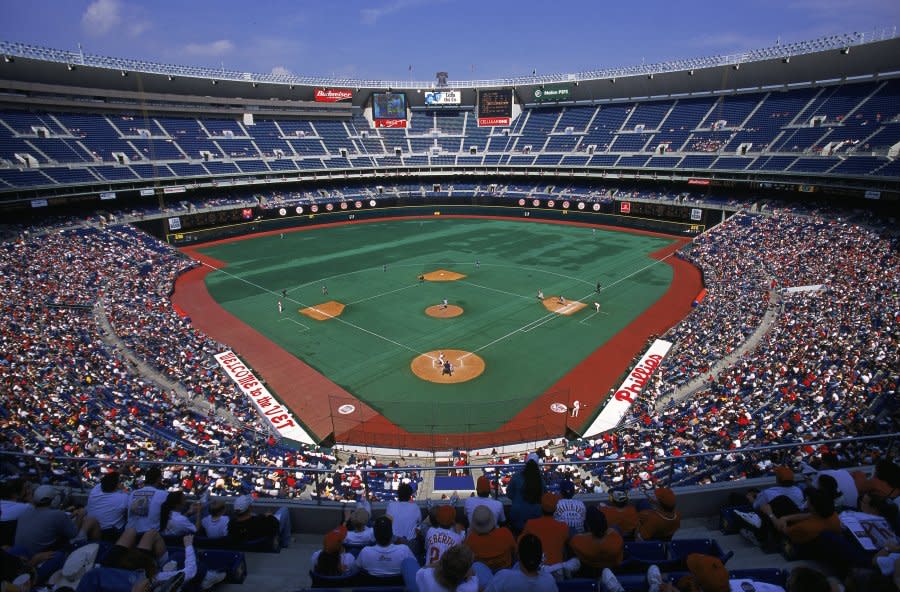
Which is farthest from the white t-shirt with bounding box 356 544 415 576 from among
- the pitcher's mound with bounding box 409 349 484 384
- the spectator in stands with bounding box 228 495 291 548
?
the pitcher's mound with bounding box 409 349 484 384

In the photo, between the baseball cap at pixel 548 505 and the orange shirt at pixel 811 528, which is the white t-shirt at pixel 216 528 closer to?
the baseball cap at pixel 548 505

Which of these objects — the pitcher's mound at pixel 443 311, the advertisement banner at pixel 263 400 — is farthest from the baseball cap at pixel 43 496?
the pitcher's mound at pixel 443 311

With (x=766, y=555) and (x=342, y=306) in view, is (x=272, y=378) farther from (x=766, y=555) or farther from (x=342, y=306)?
(x=766, y=555)

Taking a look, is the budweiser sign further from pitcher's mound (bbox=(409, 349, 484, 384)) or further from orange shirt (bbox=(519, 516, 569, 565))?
orange shirt (bbox=(519, 516, 569, 565))

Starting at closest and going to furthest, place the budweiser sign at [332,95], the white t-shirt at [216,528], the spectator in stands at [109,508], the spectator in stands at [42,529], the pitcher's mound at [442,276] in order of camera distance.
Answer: the spectator in stands at [42,529]
the spectator in stands at [109,508]
the white t-shirt at [216,528]
the pitcher's mound at [442,276]
the budweiser sign at [332,95]

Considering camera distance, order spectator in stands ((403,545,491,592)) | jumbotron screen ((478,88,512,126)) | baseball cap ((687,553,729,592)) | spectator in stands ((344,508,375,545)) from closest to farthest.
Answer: spectator in stands ((403,545,491,592)), baseball cap ((687,553,729,592)), spectator in stands ((344,508,375,545)), jumbotron screen ((478,88,512,126))
